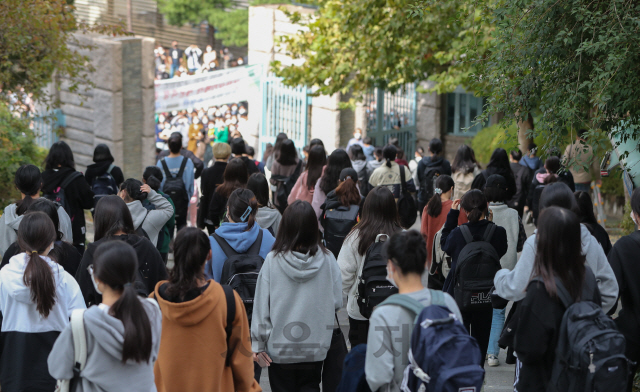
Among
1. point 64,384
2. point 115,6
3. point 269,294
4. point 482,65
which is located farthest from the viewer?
point 115,6

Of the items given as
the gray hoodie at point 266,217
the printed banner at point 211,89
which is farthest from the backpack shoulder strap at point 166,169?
the printed banner at point 211,89

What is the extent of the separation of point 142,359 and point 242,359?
2.40 ft

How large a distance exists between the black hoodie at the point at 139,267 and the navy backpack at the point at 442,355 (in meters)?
2.00

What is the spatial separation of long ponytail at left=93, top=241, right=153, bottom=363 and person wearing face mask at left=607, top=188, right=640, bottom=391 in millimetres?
2621

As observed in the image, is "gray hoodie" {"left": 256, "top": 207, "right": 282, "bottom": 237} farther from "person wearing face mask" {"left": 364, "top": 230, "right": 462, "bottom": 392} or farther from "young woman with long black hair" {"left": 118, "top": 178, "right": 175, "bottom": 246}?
"person wearing face mask" {"left": 364, "top": 230, "right": 462, "bottom": 392}

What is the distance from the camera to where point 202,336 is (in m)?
3.85

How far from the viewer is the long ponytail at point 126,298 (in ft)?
11.0

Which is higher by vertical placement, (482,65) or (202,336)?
(482,65)

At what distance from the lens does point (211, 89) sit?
18203mm

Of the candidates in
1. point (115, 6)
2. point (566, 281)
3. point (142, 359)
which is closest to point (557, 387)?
point (566, 281)

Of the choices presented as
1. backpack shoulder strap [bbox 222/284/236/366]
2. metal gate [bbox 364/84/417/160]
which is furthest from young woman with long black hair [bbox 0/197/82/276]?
metal gate [bbox 364/84/417/160]

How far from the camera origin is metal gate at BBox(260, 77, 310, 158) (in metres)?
17.3

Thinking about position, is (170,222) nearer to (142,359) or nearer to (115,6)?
(142,359)

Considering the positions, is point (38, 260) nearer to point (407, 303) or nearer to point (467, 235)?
point (407, 303)
